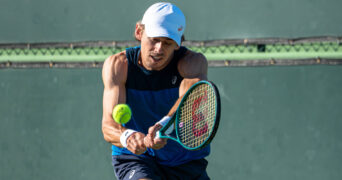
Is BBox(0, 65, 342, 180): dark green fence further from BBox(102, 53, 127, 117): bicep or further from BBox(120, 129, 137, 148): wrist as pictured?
BBox(120, 129, 137, 148): wrist

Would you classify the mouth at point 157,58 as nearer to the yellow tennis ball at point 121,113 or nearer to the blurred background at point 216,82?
Result: the yellow tennis ball at point 121,113

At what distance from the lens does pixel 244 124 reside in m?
5.17

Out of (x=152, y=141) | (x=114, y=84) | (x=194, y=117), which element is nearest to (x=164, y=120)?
(x=194, y=117)

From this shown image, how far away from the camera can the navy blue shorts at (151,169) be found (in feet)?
10.9

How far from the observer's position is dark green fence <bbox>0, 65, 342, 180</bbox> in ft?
16.6

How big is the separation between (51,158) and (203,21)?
6.79 feet

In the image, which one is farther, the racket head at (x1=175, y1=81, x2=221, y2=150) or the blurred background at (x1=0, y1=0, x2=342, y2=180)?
the blurred background at (x1=0, y1=0, x2=342, y2=180)

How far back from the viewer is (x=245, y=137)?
517 centimetres

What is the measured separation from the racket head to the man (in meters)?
0.09

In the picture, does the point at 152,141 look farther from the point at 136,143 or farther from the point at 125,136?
the point at 125,136

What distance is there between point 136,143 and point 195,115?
47 centimetres

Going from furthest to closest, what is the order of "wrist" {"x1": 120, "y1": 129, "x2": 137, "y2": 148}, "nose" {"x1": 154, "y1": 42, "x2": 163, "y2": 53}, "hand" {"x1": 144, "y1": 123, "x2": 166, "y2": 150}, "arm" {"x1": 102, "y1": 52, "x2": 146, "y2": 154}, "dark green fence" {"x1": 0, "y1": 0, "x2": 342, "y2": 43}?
1. "dark green fence" {"x1": 0, "y1": 0, "x2": 342, "y2": 43}
2. "arm" {"x1": 102, "y1": 52, "x2": 146, "y2": 154}
3. "nose" {"x1": 154, "y1": 42, "x2": 163, "y2": 53}
4. "wrist" {"x1": 120, "y1": 129, "x2": 137, "y2": 148}
5. "hand" {"x1": 144, "y1": 123, "x2": 166, "y2": 150}

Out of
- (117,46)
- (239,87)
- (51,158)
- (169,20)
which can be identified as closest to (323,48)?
(239,87)

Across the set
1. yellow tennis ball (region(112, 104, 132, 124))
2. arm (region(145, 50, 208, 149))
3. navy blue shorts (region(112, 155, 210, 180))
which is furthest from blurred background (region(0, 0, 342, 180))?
yellow tennis ball (region(112, 104, 132, 124))
